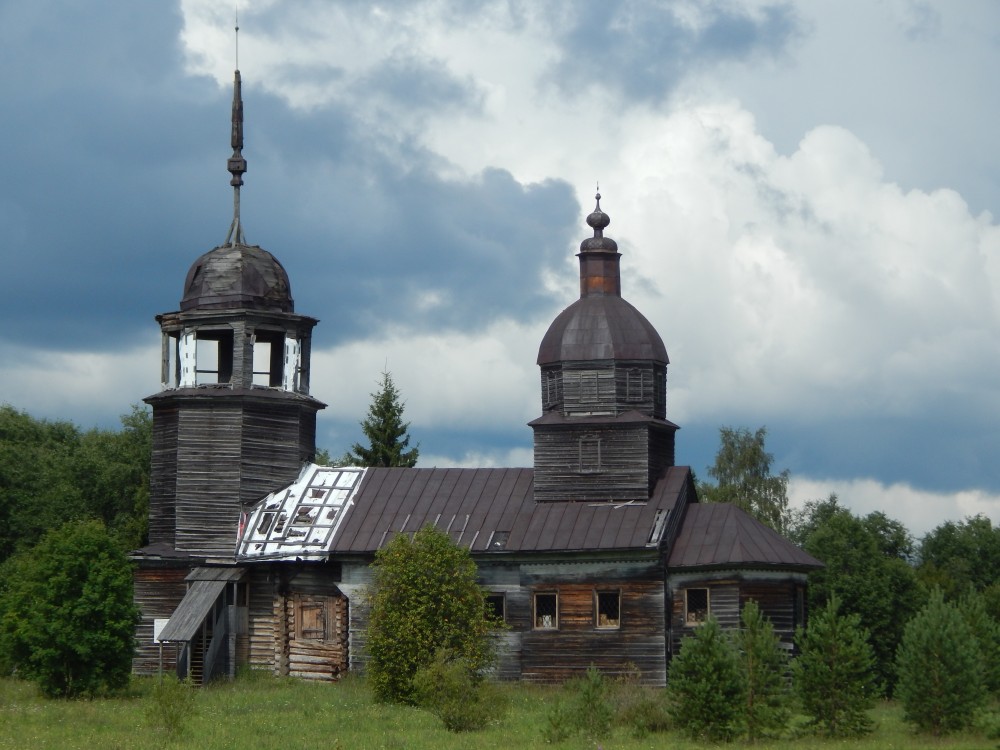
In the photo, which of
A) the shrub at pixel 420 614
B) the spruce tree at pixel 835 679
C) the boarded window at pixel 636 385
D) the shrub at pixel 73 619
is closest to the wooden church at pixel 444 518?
the boarded window at pixel 636 385

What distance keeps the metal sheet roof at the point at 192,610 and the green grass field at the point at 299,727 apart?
1859 millimetres

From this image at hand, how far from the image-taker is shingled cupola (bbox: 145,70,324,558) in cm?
4156

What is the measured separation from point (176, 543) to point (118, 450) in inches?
920

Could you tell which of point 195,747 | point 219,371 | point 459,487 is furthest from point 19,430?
point 195,747

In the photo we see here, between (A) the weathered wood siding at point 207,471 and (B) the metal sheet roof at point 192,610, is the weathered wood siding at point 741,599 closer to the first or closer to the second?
(B) the metal sheet roof at point 192,610

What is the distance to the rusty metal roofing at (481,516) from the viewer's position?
127 feet

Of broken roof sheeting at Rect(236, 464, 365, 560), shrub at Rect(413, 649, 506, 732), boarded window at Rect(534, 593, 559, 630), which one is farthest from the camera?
broken roof sheeting at Rect(236, 464, 365, 560)

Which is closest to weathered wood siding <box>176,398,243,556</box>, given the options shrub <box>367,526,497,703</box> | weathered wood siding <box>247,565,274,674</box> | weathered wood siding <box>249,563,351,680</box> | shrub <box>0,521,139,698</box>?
weathered wood siding <box>247,565,274,674</box>

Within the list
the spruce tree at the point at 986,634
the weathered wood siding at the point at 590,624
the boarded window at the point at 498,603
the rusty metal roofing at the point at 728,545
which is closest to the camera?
the spruce tree at the point at 986,634

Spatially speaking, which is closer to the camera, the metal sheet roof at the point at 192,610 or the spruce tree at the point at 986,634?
the spruce tree at the point at 986,634

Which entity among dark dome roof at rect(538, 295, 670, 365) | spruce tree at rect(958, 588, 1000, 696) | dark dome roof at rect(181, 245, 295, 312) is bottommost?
spruce tree at rect(958, 588, 1000, 696)

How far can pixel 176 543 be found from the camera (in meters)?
41.6

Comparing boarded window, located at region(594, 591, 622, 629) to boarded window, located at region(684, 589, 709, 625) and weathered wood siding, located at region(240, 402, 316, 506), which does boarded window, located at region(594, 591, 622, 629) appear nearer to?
boarded window, located at region(684, 589, 709, 625)

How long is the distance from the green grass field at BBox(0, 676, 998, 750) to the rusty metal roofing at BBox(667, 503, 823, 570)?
412cm
